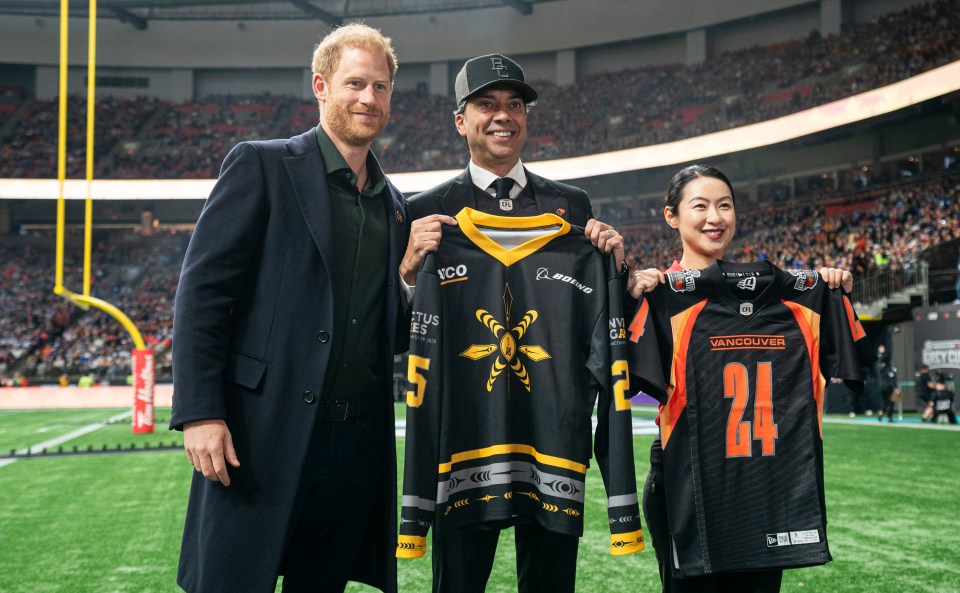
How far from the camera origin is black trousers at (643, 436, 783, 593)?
2805mm

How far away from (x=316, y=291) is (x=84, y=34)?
4058cm

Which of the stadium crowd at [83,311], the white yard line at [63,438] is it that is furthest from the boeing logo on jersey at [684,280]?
the stadium crowd at [83,311]

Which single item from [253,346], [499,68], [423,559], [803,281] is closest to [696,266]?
[803,281]

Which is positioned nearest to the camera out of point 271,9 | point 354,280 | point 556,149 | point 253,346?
point 253,346

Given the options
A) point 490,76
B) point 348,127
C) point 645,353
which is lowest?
A: point 645,353

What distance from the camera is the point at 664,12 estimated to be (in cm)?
3375

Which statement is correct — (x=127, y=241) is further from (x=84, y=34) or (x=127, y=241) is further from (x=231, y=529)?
(x=231, y=529)

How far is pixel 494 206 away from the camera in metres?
2.97

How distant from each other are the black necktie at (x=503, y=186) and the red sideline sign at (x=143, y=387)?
11400mm

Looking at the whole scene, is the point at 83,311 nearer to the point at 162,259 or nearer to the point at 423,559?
Answer: the point at 162,259

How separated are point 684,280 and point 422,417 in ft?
3.67

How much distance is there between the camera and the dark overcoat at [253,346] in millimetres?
2279

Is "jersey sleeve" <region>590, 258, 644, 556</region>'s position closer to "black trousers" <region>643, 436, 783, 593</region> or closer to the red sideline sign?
"black trousers" <region>643, 436, 783, 593</region>

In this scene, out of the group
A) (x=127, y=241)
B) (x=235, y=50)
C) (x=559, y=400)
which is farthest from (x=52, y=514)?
(x=235, y=50)
